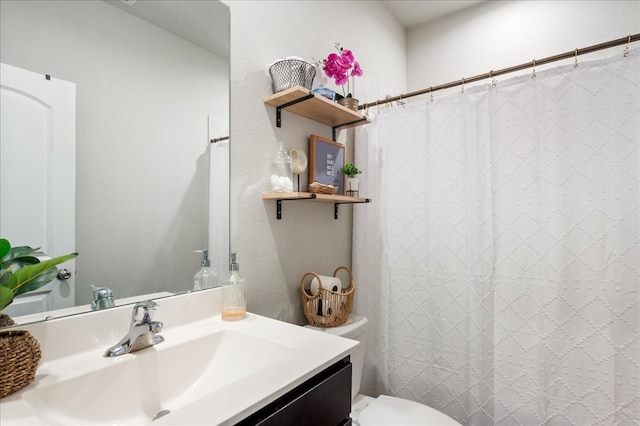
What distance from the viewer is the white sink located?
28.4 inches

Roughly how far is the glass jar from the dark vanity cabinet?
2.37 ft

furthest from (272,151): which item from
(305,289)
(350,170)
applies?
(305,289)

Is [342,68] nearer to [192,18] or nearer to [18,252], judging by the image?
[192,18]

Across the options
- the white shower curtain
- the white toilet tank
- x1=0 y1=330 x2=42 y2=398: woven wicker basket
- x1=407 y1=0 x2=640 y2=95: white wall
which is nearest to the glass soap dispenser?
the white toilet tank

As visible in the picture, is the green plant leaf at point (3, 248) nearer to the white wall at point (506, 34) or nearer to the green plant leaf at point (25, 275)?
the green plant leaf at point (25, 275)

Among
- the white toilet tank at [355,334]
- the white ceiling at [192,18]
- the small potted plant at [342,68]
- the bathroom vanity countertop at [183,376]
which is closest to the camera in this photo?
the bathroom vanity countertop at [183,376]

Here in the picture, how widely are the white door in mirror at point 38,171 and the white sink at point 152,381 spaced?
0.80 feet

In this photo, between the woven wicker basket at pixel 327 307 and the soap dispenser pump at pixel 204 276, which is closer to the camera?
the soap dispenser pump at pixel 204 276

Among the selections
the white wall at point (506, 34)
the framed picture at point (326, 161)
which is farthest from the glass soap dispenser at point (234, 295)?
the white wall at point (506, 34)

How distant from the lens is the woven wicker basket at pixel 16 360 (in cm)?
64

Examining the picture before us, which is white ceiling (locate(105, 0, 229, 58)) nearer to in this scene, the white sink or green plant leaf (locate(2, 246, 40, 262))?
green plant leaf (locate(2, 246, 40, 262))

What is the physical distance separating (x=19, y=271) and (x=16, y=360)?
17cm

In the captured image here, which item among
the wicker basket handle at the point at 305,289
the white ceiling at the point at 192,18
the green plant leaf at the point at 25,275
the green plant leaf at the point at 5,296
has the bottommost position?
A: the wicker basket handle at the point at 305,289

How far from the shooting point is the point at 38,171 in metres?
0.83
